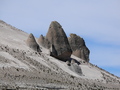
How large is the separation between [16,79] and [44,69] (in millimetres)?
8154

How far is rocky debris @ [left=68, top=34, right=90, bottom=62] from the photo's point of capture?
57062 mm

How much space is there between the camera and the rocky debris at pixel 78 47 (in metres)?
57.1

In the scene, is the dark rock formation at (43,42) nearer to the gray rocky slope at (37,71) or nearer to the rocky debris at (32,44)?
the gray rocky slope at (37,71)

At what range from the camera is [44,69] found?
38.6m

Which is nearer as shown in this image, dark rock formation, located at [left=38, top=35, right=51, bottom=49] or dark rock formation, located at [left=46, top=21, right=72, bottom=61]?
dark rock formation, located at [left=46, top=21, right=72, bottom=61]

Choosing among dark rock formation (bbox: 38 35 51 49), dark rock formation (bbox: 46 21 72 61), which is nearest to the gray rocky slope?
dark rock formation (bbox: 38 35 51 49)

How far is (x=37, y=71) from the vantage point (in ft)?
120

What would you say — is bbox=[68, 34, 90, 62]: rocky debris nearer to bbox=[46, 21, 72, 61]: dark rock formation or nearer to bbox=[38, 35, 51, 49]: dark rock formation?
bbox=[46, 21, 72, 61]: dark rock formation

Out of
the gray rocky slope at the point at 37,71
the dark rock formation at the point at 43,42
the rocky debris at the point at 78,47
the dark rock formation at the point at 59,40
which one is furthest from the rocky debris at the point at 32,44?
the rocky debris at the point at 78,47

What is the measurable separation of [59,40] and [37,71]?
13.0m

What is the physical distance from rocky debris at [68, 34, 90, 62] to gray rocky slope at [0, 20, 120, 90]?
596 cm

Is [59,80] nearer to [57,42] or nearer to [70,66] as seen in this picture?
[70,66]

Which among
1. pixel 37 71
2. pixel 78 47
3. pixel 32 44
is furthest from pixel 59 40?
pixel 37 71

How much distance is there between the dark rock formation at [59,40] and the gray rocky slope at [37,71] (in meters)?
1.53
